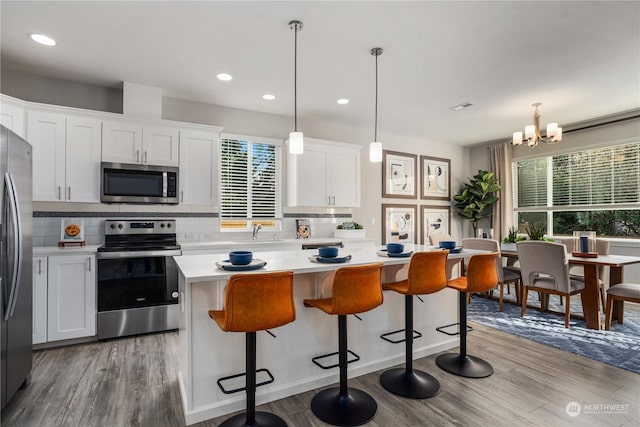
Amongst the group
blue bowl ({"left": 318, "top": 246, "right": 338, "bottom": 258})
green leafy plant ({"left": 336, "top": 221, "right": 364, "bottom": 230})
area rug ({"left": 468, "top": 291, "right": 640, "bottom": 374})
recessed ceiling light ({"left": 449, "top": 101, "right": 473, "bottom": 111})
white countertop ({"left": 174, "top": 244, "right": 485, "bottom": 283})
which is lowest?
area rug ({"left": 468, "top": 291, "right": 640, "bottom": 374})

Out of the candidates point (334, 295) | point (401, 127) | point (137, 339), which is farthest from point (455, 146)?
point (137, 339)

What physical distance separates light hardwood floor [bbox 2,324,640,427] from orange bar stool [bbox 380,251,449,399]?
8cm

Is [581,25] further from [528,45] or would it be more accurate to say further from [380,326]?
[380,326]

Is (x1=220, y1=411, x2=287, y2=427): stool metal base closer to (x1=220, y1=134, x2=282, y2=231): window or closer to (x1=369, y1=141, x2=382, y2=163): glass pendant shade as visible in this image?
(x1=369, y1=141, x2=382, y2=163): glass pendant shade

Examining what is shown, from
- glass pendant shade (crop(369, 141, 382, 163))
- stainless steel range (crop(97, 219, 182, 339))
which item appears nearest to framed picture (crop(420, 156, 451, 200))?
glass pendant shade (crop(369, 141, 382, 163))

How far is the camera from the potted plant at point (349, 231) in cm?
502

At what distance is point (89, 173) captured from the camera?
352cm

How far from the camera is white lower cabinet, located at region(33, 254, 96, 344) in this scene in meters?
3.06

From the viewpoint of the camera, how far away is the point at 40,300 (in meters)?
3.06

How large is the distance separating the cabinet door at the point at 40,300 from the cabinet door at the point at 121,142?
1.18m

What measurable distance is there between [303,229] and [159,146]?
2.20 m

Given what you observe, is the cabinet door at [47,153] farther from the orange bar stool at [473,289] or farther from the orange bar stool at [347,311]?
the orange bar stool at [473,289]

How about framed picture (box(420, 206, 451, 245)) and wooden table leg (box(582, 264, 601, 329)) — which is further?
framed picture (box(420, 206, 451, 245))

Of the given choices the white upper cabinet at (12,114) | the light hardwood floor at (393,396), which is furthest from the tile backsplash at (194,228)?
the light hardwood floor at (393,396)
